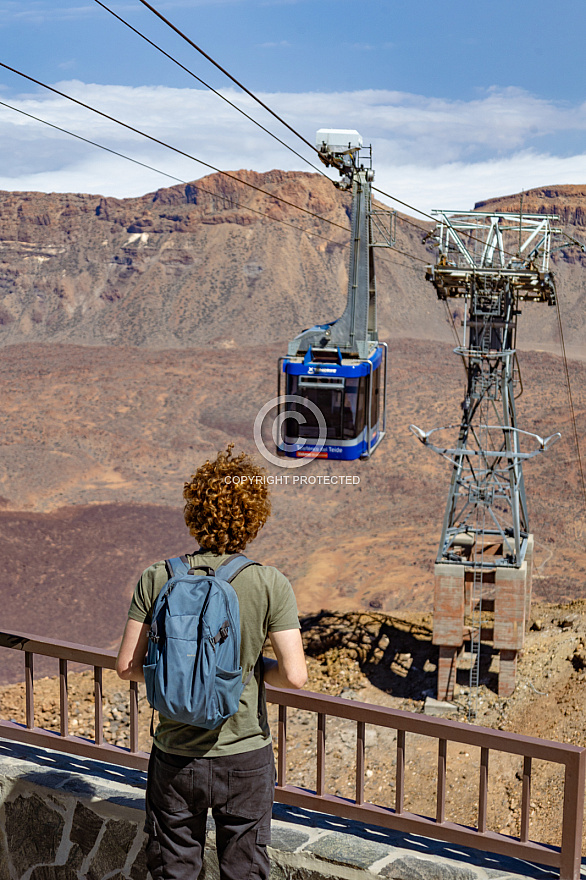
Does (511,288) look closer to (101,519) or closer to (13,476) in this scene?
(101,519)

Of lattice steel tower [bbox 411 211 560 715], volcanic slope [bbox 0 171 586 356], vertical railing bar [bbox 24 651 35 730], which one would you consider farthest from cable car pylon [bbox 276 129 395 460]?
volcanic slope [bbox 0 171 586 356]

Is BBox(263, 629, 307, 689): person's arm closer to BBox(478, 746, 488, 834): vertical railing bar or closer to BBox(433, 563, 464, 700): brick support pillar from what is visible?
BBox(478, 746, 488, 834): vertical railing bar

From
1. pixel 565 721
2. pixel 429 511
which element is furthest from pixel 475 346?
pixel 429 511

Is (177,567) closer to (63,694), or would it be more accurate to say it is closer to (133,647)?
(133,647)

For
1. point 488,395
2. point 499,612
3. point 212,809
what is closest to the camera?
point 212,809

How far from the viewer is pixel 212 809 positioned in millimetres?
3678

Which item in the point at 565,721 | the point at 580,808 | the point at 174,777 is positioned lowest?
the point at 565,721

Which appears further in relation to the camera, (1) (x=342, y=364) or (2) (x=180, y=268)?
(2) (x=180, y=268)

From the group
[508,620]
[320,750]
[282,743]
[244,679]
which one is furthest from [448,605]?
[244,679]

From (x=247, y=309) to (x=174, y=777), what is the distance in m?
90.1

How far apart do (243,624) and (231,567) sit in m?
0.23

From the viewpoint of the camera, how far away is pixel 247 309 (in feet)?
303

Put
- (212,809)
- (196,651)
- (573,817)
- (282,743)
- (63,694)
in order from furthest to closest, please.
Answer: (63,694), (282,743), (573,817), (212,809), (196,651)

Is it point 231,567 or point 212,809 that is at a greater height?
point 231,567
